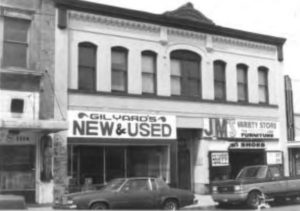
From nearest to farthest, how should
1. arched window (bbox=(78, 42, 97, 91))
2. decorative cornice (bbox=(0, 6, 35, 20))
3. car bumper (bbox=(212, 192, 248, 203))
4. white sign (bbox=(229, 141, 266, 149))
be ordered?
car bumper (bbox=(212, 192, 248, 203))
decorative cornice (bbox=(0, 6, 35, 20))
arched window (bbox=(78, 42, 97, 91))
white sign (bbox=(229, 141, 266, 149))

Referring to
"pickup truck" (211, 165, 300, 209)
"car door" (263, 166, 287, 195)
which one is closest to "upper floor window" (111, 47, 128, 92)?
"pickup truck" (211, 165, 300, 209)

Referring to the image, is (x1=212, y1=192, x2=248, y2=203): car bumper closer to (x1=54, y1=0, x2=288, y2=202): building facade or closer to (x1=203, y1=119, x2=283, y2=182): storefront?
(x1=54, y1=0, x2=288, y2=202): building facade

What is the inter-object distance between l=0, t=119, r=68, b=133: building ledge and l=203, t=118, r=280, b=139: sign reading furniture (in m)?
8.90

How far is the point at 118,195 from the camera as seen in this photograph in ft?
57.3

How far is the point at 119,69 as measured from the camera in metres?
24.2

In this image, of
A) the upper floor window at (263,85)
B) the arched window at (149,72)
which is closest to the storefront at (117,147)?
the arched window at (149,72)

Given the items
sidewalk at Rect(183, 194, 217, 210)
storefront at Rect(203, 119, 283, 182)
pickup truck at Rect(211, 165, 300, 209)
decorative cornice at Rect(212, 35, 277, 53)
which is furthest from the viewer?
decorative cornice at Rect(212, 35, 277, 53)

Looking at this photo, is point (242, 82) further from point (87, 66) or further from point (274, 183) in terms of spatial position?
point (87, 66)

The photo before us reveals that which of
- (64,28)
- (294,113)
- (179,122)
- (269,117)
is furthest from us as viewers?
(294,113)

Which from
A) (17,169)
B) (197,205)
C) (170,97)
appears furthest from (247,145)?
(17,169)

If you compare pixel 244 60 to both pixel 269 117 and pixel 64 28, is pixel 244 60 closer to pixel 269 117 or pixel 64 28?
pixel 269 117

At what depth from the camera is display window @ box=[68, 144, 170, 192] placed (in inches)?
877

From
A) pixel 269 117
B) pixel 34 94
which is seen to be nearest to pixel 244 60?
pixel 269 117

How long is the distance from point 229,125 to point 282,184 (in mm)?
6767
